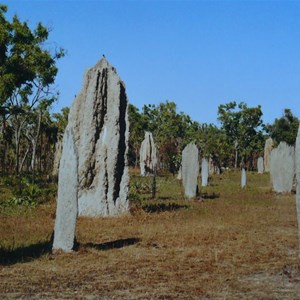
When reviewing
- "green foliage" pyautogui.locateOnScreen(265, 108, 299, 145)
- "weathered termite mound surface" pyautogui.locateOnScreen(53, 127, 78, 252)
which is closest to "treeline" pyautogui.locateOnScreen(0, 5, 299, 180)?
"green foliage" pyautogui.locateOnScreen(265, 108, 299, 145)

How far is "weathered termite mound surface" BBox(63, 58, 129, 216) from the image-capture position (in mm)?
16734

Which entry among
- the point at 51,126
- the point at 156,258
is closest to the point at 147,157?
the point at 51,126

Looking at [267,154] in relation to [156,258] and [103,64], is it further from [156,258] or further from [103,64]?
[156,258]

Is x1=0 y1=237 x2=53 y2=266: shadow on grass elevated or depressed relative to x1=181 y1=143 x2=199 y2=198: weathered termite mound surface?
depressed

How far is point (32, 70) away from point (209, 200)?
1415 cm

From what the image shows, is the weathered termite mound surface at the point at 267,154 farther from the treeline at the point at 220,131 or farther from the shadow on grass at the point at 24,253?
the shadow on grass at the point at 24,253

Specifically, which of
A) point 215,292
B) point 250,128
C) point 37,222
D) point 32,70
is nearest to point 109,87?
point 37,222

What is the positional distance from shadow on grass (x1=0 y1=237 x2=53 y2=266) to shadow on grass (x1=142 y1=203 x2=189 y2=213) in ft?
22.7

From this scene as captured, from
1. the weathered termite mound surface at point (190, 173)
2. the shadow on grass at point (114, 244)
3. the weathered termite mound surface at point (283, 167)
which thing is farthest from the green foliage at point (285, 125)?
the shadow on grass at point (114, 244)

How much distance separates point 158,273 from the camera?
895cm

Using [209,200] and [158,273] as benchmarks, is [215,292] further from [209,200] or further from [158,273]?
[209,200]

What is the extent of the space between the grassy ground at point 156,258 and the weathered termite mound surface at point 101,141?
85 cm

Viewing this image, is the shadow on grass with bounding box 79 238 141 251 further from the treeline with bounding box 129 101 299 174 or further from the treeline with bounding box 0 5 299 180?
the treeline with bounding box 129 101 299 174

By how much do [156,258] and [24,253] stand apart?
266cm
